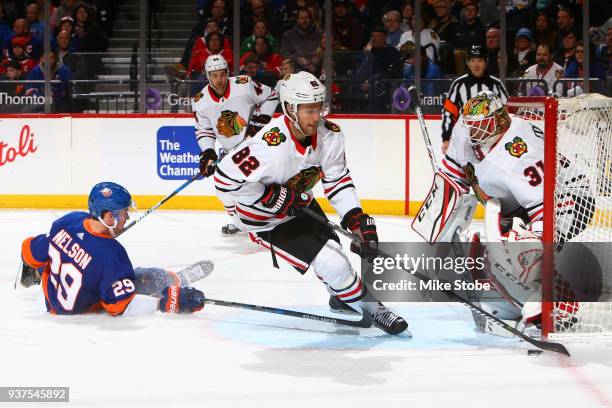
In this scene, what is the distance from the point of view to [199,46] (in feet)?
28.7

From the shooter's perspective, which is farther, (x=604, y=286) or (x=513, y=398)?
(x=604, y=286)

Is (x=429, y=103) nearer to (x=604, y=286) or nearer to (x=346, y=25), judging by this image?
(x=346, y=25)

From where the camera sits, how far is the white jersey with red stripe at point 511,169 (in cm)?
442

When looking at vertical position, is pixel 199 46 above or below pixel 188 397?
above

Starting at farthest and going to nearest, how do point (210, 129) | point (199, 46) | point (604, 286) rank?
point (199, 46) → point (210, 129) → point (604, 286)

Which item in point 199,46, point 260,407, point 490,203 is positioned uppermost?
point 199,46

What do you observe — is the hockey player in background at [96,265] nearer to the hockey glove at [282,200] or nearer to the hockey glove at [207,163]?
the hockey glove at [282,200]

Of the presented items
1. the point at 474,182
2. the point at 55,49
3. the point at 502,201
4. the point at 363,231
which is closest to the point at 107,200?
the point at 363,231

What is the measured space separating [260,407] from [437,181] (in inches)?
62.3

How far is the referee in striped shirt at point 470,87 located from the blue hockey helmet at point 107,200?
9.62 ft

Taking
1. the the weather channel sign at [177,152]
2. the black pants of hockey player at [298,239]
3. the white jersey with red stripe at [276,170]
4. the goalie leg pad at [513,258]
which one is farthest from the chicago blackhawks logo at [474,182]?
the the weather channel sign at [177,152]

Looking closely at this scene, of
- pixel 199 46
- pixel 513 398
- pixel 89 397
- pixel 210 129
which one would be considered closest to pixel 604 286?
pixel 513 398

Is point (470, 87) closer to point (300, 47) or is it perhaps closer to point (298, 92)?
point (300, 47)

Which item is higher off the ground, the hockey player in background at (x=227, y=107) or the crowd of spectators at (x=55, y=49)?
the crowd of spectators at (x=55, y=49)
